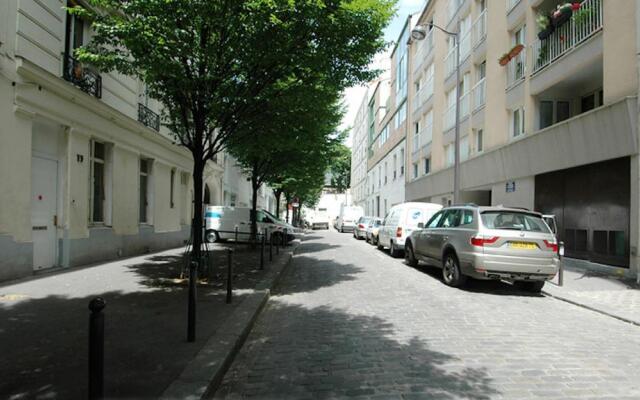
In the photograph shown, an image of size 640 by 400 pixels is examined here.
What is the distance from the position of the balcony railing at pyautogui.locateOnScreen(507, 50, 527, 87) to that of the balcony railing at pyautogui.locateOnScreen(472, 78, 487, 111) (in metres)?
2.00

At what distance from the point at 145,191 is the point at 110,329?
1124 cm

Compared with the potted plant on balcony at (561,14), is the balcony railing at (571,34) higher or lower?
lower

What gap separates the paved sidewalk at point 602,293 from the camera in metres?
7.44

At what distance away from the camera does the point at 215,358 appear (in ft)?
14.5

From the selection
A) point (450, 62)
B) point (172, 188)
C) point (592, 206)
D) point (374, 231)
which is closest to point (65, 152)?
point (172, 188)

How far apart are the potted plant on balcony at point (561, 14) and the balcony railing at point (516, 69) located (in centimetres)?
215

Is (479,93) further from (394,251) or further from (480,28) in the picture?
(394,251)

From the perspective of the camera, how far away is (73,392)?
3537mm

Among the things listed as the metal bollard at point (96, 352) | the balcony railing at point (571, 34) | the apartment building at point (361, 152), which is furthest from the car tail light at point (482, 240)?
the apartment building at point (361, 152)

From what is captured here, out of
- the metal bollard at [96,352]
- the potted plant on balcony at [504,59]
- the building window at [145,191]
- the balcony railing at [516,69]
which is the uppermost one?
the potted plant on balcony at [504,59]

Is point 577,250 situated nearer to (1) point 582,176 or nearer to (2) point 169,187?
(1) point 582,176

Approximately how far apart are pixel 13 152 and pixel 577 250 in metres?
14.5

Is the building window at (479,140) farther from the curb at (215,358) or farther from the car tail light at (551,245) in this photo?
the curb at (215,358)

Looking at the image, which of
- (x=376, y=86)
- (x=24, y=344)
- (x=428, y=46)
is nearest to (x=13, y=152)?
(x=24, y=344)
